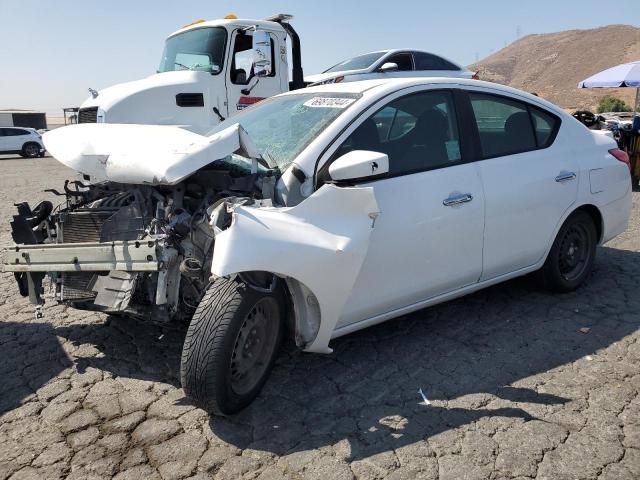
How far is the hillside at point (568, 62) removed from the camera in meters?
50.3

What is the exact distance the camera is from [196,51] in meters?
8.52

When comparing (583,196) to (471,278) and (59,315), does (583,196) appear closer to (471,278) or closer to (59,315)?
(471,278)

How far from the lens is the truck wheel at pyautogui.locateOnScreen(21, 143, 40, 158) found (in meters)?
27.1

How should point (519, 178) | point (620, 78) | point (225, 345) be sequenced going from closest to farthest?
1. point (225, 345)
2. point (519, 178)
3. point (620, 78)

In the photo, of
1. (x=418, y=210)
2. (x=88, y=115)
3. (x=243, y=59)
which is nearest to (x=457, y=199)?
(x=418, y=210)

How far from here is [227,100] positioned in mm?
8406

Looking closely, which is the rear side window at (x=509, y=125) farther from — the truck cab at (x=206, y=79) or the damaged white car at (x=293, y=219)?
the truck cab at (x=206, y=79)

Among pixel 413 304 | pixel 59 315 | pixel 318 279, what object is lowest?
pixel 59 315

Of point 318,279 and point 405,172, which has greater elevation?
point 405,172

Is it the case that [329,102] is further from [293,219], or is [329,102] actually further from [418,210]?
[293,219]

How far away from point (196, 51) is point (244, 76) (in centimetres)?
84

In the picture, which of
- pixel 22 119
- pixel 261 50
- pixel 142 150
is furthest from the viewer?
pixel 22 119

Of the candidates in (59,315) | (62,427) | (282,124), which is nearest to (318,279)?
(282,124)

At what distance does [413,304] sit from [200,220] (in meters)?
1.44
